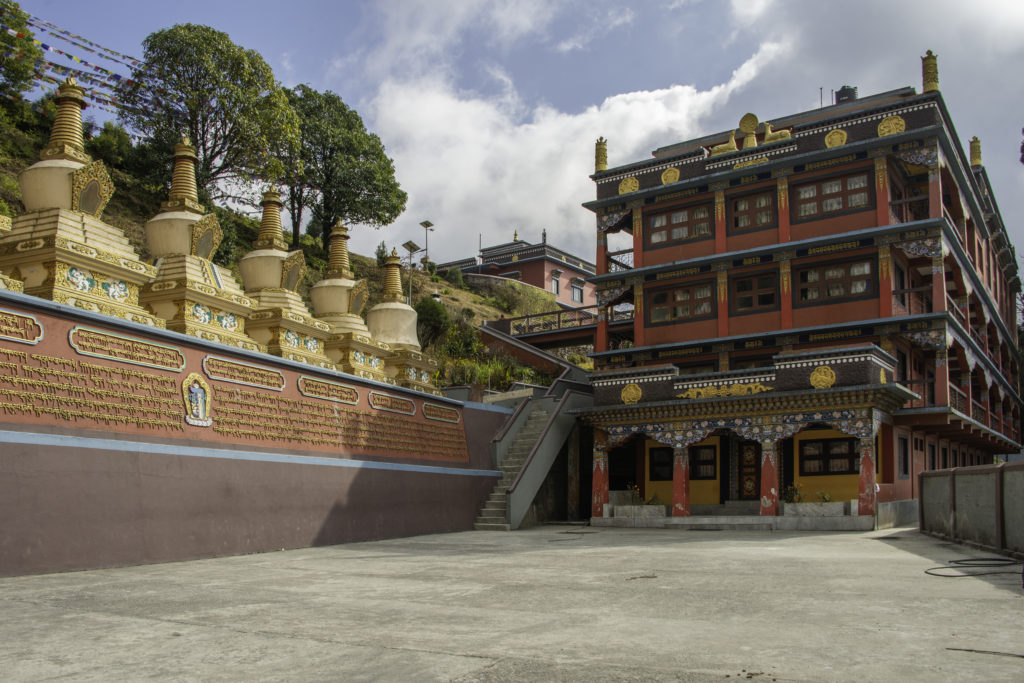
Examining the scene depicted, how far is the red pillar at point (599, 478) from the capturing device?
22.5 metres

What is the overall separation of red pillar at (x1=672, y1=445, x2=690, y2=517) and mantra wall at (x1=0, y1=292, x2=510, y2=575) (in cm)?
652

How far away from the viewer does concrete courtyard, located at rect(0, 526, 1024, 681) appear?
4883 mm

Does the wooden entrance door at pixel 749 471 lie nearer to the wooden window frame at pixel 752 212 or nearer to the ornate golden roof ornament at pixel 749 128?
the wooden window frame at pixel 752 212

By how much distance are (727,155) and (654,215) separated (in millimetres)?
3190

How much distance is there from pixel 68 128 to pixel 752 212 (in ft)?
63.8

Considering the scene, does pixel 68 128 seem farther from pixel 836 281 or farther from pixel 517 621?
pixel 836 281

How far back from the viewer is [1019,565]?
10.5 metres

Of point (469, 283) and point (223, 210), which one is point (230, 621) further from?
point (469, 283)

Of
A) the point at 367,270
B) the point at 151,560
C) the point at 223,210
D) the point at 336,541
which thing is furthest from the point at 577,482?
the point at 367,270

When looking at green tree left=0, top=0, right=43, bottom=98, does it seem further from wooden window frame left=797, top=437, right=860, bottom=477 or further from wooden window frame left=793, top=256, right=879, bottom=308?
wooden window frame left=797, top=437, right=860, bottom=477

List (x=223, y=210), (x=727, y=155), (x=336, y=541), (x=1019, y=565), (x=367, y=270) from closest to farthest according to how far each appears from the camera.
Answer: (x=1019, y=565), (x=336, y=541), (x=727, y=155), (x=223, y=210), (x=367, y=270)

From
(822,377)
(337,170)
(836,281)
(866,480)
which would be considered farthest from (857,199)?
(337,170)

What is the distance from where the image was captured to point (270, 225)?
20.5 metres

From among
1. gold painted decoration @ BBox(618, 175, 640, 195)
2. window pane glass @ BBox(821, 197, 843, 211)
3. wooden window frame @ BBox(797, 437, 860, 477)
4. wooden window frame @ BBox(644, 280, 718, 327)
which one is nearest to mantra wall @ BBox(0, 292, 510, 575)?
wooden window frame @ BBox(797, 437, 860, 477)
